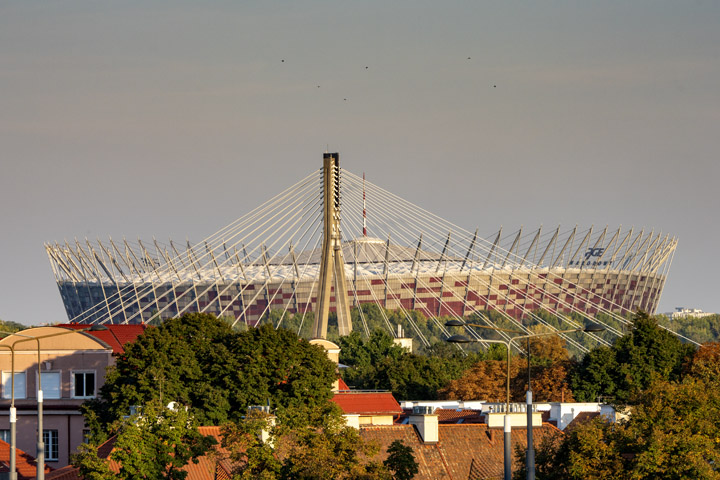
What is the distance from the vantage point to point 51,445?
226 feet

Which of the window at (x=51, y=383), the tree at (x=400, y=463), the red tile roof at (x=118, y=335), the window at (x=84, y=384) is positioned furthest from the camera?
the red tile roof at (x=118, y=335)

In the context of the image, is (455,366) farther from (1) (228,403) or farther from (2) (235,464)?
(2) (235,464)

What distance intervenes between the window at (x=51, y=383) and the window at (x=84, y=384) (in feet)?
2.60

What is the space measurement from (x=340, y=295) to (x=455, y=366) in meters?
19.7

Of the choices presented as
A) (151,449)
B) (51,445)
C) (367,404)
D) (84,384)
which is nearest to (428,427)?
(151,449)

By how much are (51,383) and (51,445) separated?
3.97 metres

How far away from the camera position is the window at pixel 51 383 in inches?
2817

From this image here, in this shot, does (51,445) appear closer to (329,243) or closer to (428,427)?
(428,427)

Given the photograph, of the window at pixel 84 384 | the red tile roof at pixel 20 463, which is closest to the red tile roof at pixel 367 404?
the window at pixel 84 384

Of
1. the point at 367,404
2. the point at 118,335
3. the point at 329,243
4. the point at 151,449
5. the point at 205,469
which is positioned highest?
the point at 329,243

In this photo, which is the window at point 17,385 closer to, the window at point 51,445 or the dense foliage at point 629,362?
the window at point 51,445

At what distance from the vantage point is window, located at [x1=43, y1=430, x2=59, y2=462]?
2664 inches

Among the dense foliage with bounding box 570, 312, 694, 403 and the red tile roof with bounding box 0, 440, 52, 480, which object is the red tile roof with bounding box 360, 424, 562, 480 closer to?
the red tile roof with bounding box 0, 440, 52, 480

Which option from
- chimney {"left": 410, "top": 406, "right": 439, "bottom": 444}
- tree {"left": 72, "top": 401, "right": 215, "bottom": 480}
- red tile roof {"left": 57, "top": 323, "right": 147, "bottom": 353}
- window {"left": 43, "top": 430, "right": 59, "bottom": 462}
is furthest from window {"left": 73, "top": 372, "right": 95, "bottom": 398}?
tree {"left": 72, "top": 401, "right": 215, "bottom": 480}
